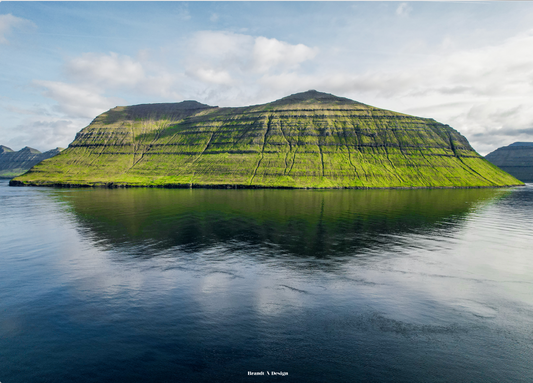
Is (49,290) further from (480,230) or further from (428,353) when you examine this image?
(480,230)

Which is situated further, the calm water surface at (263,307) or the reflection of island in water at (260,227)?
the reflection of island in water at (260,227)

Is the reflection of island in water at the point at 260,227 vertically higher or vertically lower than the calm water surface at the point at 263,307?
higher

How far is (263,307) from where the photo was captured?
103 feet

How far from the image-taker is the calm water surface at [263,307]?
73.2 ft

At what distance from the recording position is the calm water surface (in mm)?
22297

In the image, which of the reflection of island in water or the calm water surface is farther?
the reflection of island in water

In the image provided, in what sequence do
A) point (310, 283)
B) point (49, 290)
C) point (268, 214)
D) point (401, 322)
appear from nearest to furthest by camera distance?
1. point (401, 322)
2. point (49, 290)
3. point (310, 283)
4. point (268, 214)

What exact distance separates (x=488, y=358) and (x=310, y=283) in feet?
61.8

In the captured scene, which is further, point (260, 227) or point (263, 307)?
point (260, 227)

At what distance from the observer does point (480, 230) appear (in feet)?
240

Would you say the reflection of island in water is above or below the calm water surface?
above

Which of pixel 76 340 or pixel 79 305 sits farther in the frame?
pixel 79 305

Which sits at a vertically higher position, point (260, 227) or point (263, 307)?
point (260, 227)

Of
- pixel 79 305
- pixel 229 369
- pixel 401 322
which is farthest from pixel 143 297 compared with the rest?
pixel 401 322
